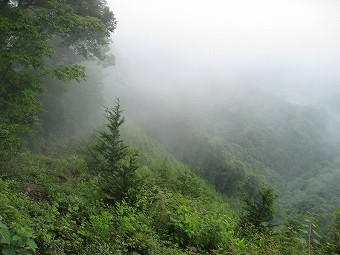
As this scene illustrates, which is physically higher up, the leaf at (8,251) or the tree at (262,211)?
the tree at (262,211)

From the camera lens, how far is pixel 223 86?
513 feet

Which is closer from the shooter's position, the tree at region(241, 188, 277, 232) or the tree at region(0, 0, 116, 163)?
the tree at region(0, 0, 116, 163)

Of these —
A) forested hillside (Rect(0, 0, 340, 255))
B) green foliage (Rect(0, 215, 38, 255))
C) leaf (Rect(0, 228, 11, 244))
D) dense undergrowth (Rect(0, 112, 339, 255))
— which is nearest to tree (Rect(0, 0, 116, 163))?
forested hillside (Rect(0, 0, 340, 255))

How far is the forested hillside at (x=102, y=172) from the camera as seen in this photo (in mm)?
4898

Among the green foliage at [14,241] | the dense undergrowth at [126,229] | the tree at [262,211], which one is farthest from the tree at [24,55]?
the tree at [262,211]

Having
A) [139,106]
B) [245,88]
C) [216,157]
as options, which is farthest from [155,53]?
[216,157]

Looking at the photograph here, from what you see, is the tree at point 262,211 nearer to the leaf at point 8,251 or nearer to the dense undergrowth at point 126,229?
the dense undergrowth at point 126,229

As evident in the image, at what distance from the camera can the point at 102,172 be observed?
432 inches

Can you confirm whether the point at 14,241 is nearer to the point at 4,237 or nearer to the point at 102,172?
the point at 4,237

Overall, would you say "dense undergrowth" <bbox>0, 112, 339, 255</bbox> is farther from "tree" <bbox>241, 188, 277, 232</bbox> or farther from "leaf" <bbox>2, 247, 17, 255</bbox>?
"tree" <bbox>241, 188, 277, 232</bbox>

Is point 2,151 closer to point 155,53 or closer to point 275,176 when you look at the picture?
point 275,176

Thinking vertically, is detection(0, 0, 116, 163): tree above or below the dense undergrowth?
above

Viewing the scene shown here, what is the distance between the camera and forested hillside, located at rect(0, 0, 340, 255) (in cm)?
490

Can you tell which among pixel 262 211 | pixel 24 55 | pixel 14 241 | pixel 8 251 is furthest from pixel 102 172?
pixel 8 251
